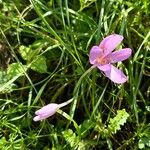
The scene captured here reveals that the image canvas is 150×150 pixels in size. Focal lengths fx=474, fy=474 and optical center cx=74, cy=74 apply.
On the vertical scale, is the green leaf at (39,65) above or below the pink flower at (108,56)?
below

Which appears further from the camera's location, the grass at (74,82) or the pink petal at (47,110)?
the grass at (74,82)

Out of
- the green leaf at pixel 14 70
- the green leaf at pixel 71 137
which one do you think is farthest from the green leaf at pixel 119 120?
the green leaf at pixel 14 70

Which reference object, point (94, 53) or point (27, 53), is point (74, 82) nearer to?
point (27, 53)

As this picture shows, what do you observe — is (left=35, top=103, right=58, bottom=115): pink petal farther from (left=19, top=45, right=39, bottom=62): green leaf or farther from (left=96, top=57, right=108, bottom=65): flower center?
(left=19, top=45, right=39, bottom=62): green leaf

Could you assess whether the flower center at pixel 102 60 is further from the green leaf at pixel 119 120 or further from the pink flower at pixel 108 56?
the green leaf at pixel 119 120

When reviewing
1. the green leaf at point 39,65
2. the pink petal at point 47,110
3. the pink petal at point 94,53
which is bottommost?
the green leaf at point 39,65

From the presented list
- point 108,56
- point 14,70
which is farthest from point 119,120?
point 14,70

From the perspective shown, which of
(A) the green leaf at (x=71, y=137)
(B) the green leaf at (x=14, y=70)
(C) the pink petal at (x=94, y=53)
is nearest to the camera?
(C) the pink petal at (x=94, y=53)

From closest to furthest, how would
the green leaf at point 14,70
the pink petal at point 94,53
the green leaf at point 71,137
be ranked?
the pink petal at point 94,53 < the green leaf at point 71,137 < the green leaf at point 14,70
